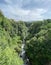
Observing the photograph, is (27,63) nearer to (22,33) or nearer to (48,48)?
(48,48)

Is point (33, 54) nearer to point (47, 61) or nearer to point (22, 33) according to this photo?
point (47, 61)

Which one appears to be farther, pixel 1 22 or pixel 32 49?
pixel 1 22

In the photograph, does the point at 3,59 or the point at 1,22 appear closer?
the point at 3,59

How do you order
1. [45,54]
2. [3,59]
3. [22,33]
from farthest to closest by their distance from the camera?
1. [22,33]
2. [45,54]
3. [3,59]

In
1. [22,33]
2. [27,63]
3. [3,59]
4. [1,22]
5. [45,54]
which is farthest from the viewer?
[22,33]

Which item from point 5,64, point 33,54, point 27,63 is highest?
point 5,64

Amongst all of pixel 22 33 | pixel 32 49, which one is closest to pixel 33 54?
pixel 32 49

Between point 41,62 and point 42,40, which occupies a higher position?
point 42,40

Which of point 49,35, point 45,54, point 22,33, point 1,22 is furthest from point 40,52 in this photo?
point 22,33

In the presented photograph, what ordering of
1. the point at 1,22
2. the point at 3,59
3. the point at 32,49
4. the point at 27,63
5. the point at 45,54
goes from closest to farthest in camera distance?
the point at 3,59 < the point at 45,54 < the point at 32,49 < the point at 27,63 < the point at 1,22
